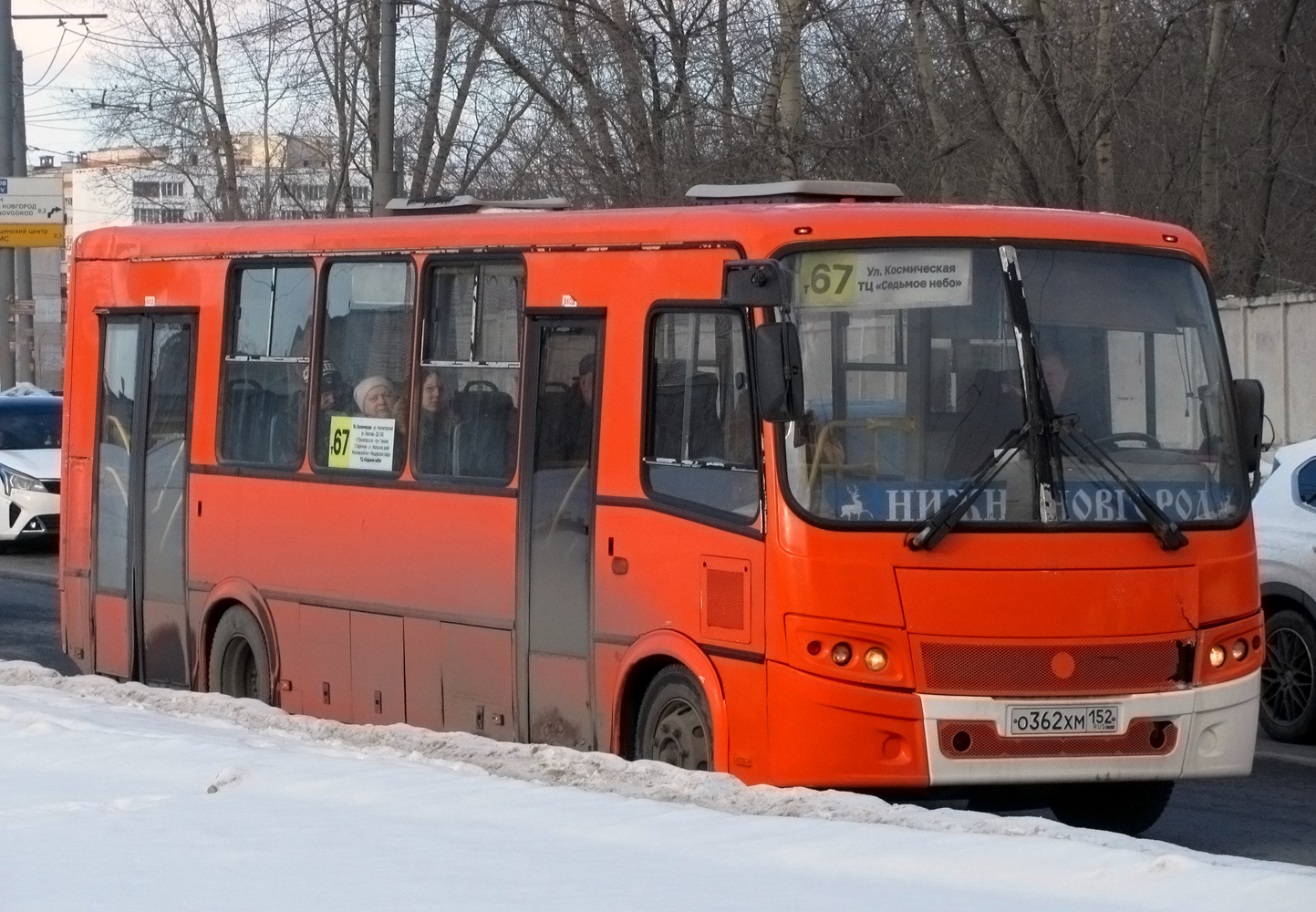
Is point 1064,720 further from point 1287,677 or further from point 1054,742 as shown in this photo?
point 1287,677

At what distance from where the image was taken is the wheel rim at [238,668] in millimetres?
11164

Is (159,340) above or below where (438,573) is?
above

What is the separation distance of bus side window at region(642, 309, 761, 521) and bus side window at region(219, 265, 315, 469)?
9.22ft

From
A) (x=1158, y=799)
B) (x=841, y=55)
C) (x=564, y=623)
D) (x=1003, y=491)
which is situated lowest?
(x=1158, y=799)

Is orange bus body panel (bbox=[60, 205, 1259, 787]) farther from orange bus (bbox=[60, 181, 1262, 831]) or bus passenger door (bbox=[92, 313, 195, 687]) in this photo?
bus passenger door (bbox=[92, 313, 195, 687])

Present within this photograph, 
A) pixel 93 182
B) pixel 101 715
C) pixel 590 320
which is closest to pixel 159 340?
pixel 101 715

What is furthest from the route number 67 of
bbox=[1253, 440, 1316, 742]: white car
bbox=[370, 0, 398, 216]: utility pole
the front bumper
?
bbox=[370, 0, 398, 216]: utility pole

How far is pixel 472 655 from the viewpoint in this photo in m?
9.35

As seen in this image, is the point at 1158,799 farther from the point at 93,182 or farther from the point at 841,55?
the point at 93,182

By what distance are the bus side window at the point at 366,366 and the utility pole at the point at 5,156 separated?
21.6m

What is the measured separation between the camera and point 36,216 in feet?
123

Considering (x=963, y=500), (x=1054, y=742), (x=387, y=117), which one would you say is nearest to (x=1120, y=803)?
(x=1054, y=742)

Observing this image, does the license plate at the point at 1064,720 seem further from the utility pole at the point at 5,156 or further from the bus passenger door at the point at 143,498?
the utility pole at the point at 5,156

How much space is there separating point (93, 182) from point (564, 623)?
50.4m
